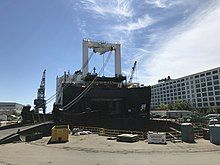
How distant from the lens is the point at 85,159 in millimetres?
12828

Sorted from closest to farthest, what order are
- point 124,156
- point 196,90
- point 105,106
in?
1. point 124,156
2. point 105,106
3. point 196,90

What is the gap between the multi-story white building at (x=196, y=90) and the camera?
343 ft

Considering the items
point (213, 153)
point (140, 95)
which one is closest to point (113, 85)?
point (140, 95)

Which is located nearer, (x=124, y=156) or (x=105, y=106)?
(x=124, y=156)

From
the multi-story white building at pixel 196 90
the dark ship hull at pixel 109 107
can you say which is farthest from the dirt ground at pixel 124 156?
the multi-story white building at pixel 196 90

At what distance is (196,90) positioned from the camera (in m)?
117

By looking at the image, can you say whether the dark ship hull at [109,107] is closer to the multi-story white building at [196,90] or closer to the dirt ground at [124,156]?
the dirt ground at [124,156]

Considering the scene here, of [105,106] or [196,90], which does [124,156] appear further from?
[196,90]

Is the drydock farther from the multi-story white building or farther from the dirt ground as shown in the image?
the multi-story white building

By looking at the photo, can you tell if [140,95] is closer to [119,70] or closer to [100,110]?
[100,110]

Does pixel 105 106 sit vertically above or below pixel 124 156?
above

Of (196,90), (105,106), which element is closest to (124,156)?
(105,106)

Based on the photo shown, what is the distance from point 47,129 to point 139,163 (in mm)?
16497

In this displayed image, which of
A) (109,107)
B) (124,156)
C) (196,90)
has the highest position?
(196,90)
